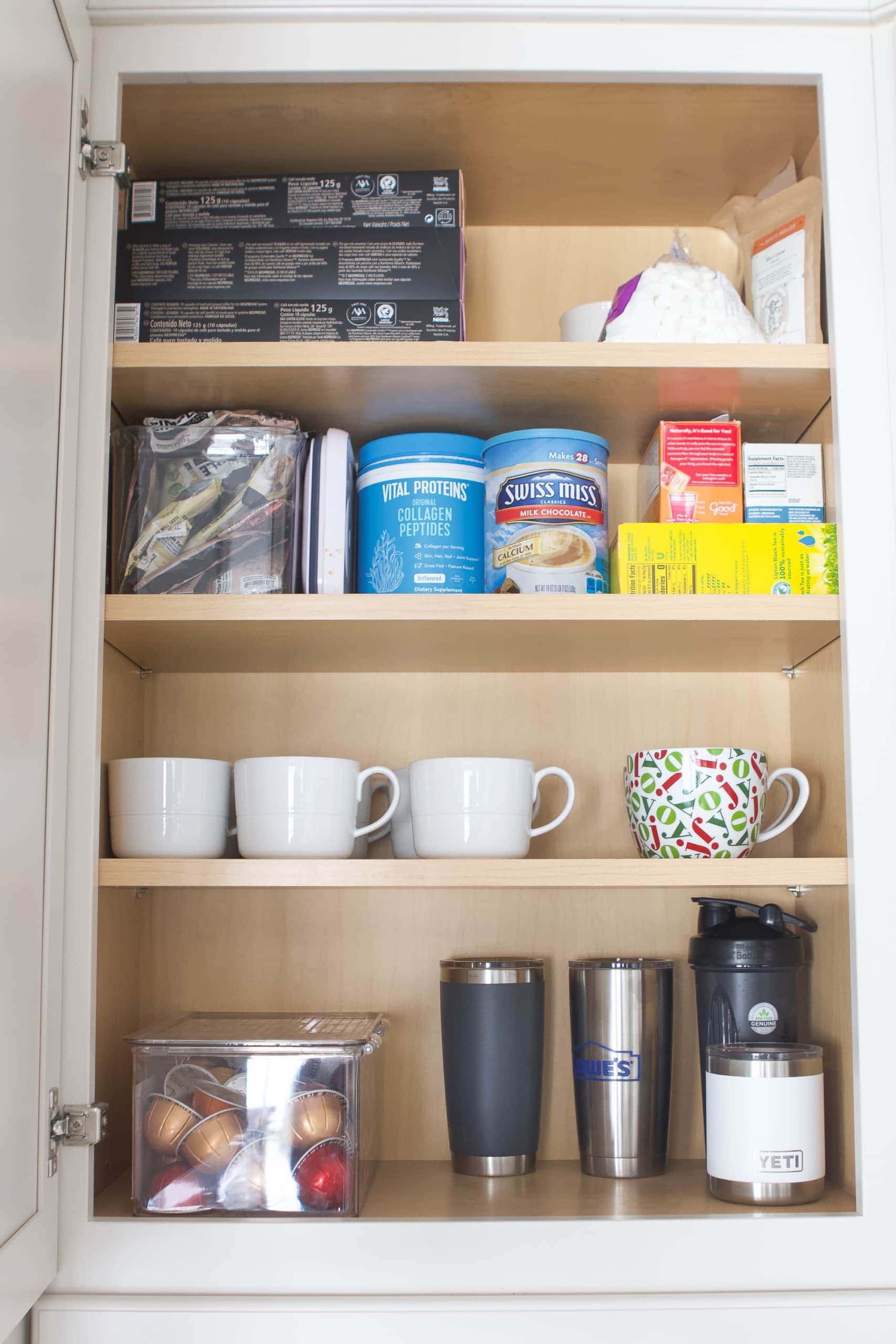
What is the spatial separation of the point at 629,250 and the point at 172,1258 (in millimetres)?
1266

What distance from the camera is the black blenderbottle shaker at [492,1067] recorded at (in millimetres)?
1199

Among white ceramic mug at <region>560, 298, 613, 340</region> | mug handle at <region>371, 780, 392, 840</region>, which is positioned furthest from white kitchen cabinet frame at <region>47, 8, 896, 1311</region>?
mug handle at <region>371, 780, 392, 840</region>

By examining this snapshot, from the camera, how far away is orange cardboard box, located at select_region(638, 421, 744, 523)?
1.21 meters

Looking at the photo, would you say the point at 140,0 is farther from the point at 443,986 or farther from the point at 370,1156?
the point at 370,1156

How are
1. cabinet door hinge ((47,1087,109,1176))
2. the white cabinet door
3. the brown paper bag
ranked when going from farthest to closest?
the brown paper bag < cabinet door hinge ((47,1087,109,1176)) < the white cabinet door

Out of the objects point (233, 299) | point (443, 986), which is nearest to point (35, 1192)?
point (443, 986)

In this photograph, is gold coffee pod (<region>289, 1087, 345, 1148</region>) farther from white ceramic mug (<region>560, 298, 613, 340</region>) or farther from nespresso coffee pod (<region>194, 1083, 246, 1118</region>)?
white ceramic mug (<region>560, 298, 613, 340</region>)

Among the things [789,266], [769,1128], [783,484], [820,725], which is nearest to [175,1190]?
[769,1128]

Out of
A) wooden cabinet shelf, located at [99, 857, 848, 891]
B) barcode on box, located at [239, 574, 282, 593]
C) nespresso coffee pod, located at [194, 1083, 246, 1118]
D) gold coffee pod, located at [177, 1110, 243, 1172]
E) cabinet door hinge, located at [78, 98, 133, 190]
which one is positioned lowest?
gold coffee pod, located at [177, 1110, 243, 1172]

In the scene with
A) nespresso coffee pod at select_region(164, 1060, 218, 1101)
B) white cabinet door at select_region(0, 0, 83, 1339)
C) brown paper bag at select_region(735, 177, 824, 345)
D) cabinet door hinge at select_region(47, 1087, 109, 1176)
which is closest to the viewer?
white cabinet door at select_region(0, 0, 83, 1339)

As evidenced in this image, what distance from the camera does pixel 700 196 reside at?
141 cm

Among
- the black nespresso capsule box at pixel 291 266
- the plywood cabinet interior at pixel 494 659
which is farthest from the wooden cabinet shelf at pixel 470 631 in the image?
the black nespresso capsule box at pixel 291 266

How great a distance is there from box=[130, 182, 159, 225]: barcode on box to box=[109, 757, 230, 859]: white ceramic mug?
23.5 inches

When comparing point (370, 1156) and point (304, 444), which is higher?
point (304, 444)
